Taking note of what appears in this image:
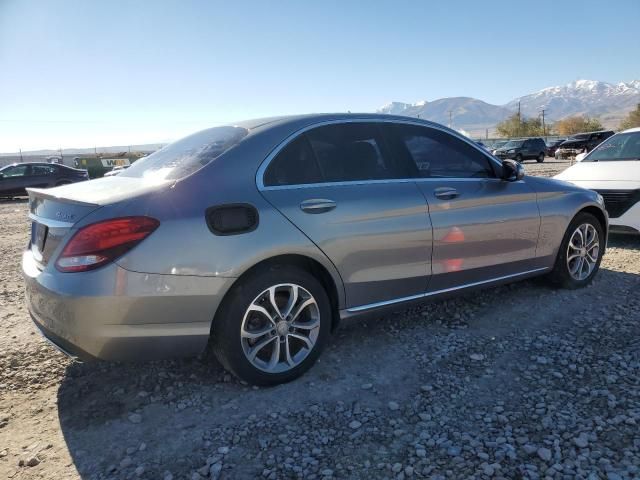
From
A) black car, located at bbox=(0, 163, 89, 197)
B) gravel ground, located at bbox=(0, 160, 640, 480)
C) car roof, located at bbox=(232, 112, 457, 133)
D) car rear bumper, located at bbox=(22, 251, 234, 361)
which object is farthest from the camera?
black car, located at bbox=(0, 163, 89, 197)

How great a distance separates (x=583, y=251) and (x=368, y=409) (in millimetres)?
3116

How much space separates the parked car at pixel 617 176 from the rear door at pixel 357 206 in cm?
393

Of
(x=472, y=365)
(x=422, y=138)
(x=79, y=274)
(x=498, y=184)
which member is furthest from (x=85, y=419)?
(x=498, y=184)

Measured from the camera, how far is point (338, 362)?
11.0ft

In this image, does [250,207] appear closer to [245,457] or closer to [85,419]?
[245,457]

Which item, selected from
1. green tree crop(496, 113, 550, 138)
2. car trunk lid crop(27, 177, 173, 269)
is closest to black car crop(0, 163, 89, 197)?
car trunk lid crop(27, 177, 173, 269)

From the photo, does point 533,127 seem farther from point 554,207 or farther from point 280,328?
point 280,328

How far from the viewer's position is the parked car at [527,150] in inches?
1308

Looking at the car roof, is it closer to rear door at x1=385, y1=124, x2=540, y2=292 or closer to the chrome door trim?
rear door at x1=385, y1=124, x2=540, y2=292

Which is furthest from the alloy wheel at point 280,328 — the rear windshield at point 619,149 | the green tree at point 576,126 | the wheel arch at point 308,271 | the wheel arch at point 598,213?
the green tree at point 576,126

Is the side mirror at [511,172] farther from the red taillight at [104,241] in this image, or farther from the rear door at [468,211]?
the red taillight at [104,241]

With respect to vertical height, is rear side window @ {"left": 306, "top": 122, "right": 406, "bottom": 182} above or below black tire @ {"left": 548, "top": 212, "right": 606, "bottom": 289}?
above

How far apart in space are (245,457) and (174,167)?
1.69 meters

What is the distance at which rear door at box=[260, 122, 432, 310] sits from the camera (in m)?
3.02
